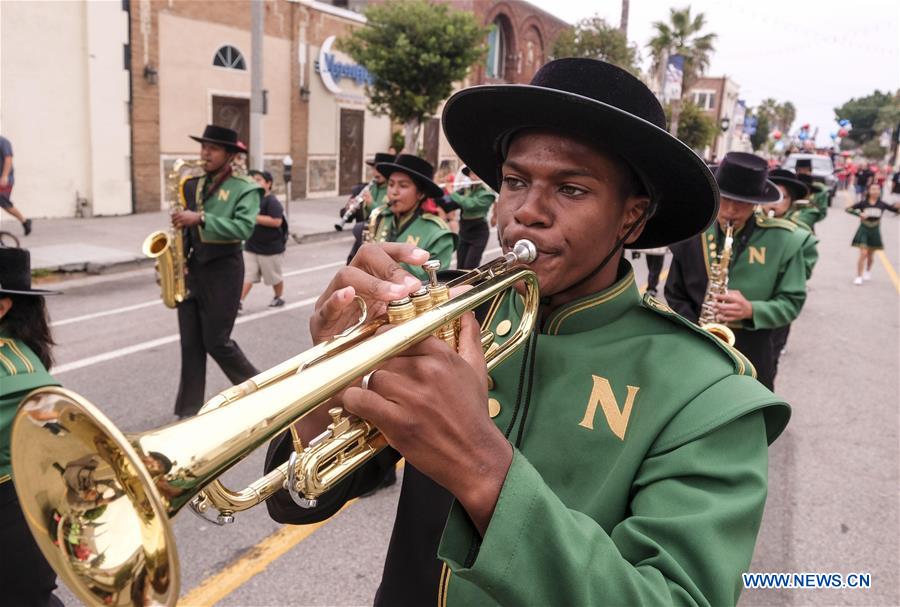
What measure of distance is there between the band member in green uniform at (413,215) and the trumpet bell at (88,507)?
4.05m

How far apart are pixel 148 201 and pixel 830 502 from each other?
50.1 feet

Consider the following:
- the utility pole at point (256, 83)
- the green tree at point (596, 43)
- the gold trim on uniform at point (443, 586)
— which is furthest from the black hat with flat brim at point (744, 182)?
the green tree at point (596, 43)

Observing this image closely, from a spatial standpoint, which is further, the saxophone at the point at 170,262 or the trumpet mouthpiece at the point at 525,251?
the saxophone at the point at 170,262

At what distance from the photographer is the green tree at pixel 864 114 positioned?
93125 mm

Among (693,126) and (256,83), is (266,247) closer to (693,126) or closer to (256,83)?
(256,83)

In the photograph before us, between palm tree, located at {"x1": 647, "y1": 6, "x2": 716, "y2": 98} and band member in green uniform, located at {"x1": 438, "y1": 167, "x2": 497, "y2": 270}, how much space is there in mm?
32811

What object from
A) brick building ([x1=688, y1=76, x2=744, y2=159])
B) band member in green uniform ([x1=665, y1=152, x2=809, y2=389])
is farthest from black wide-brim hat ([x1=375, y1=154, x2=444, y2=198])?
brick building ([x1=688, y1=76, x2=744, y2=159])

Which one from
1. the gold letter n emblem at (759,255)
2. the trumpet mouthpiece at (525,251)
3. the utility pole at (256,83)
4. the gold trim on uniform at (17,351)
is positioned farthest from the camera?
the utility pole at (256,83)

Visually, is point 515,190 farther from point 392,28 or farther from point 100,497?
point 392,28

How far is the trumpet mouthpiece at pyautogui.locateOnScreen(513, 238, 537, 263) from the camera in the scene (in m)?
1.55

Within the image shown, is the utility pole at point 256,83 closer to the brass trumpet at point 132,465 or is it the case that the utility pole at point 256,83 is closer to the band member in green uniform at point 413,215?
the band member in green uniform at point 413,215

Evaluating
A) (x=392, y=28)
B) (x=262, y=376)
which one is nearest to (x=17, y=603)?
(x=262, y=376)

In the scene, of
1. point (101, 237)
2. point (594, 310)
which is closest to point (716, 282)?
point (594, 310)

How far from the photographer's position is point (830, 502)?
4586mm
